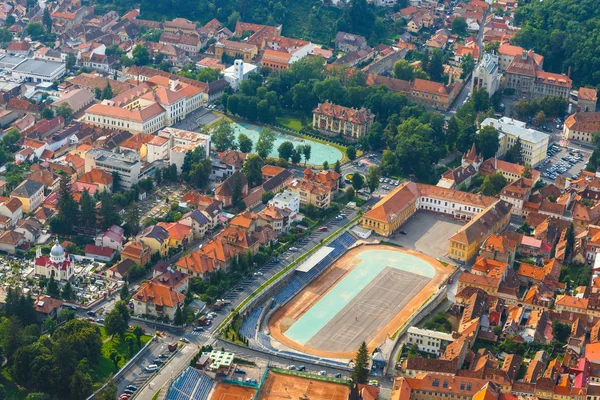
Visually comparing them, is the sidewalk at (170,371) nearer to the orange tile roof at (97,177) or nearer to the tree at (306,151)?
the orange tile roof at (97,177)

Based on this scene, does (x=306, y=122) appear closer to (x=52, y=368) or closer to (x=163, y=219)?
(x=163, y=219)

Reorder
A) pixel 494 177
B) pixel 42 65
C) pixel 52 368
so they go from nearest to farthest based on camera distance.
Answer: pixel 52 368 < pixel 494 177 < pixel 42 65

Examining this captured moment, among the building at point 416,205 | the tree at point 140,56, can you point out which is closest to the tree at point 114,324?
the building at point 416,205

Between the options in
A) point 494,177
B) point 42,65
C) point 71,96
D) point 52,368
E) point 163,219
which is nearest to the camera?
point 52,368

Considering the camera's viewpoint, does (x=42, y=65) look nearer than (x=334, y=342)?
No

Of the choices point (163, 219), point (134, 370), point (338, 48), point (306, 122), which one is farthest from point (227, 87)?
point (134, 370)

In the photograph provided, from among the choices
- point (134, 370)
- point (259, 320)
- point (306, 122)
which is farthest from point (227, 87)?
point (134, 370)

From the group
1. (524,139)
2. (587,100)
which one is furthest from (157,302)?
(587,100)

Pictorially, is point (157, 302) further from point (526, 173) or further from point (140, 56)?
point (140, 56)
